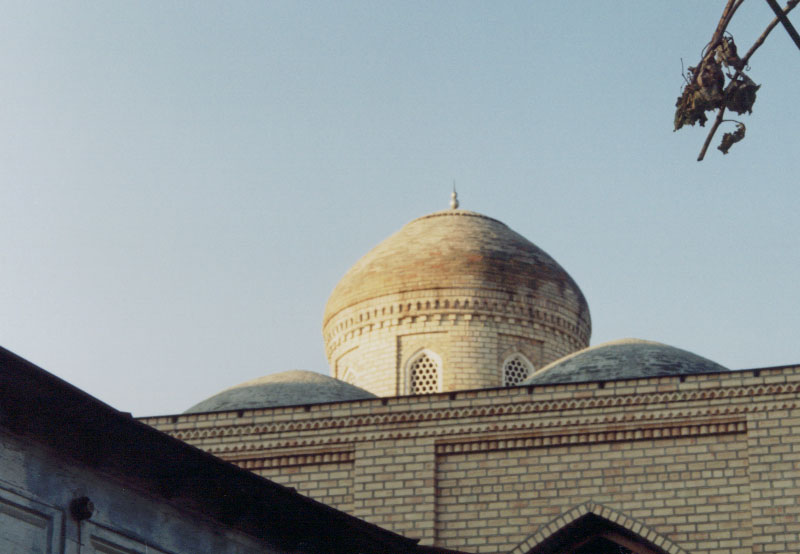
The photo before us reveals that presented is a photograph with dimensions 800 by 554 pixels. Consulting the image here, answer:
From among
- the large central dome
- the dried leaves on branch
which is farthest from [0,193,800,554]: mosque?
the dried leaves on branch

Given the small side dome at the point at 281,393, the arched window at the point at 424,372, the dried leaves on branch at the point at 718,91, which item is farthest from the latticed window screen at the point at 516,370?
the dried leaves on branch at the point at 718,91

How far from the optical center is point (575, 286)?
2141 centimetres

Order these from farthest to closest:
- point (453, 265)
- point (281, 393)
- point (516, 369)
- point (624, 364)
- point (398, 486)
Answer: point (453, 265) → point (516, 369) → point (281, 393) → point (624, 364) → point (398, 486)

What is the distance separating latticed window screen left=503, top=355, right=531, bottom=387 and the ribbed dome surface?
3.19 ft

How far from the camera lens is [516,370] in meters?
20.2

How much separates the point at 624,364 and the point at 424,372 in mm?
4483

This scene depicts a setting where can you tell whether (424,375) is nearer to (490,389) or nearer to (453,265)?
(453,265)

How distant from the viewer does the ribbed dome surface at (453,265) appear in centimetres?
2047

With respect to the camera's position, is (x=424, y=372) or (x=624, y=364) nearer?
(x=624, y=364)

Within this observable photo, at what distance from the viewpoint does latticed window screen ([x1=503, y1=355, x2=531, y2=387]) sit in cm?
2008

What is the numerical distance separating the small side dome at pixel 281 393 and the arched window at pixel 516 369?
8.94ft

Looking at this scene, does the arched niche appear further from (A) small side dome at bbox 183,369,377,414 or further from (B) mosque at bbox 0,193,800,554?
(A) small side dome at bbox 183,369,377,414

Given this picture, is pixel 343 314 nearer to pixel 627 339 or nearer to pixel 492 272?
pixel 492 272

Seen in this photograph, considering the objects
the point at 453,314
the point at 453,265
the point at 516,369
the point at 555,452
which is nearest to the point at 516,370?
the point at 516,369
